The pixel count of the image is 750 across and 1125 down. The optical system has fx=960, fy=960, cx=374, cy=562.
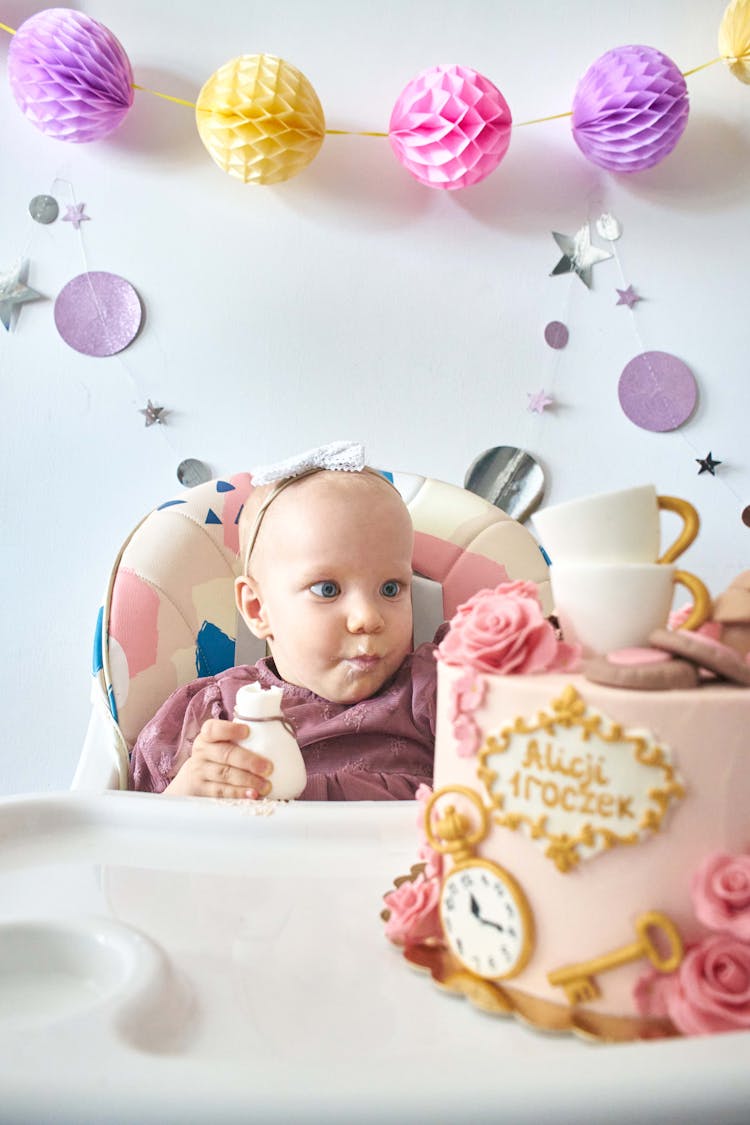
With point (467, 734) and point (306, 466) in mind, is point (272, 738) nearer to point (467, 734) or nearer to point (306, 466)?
point (467, 734)

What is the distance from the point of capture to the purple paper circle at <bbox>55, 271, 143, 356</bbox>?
174cm

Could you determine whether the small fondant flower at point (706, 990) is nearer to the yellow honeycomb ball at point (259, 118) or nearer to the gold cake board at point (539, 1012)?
the gold cake board at point (539, 1012)

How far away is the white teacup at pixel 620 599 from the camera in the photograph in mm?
531

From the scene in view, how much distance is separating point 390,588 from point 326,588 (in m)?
0.09

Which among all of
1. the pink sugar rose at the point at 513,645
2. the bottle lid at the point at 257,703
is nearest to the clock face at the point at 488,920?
the pink sugar rose at the point at 513,645

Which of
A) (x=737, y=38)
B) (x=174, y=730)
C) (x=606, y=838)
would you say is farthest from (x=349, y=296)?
(x=606, y=838)

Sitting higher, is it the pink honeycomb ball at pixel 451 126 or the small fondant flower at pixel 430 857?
the pink honeycomb ball at pixel 451 126

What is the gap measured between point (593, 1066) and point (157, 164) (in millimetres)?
1726

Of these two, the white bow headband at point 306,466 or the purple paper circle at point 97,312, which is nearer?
the white bow headband at point 306,466

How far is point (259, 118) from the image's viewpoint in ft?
5.09

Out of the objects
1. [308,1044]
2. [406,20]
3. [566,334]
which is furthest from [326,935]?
[406,20]

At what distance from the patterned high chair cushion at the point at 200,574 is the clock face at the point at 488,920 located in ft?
2.58

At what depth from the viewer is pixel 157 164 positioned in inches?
69.2

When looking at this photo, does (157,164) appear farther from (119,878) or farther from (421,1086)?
(421,1086)
